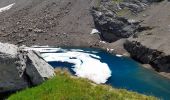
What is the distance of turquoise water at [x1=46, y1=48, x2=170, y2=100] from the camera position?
7244 centimetres

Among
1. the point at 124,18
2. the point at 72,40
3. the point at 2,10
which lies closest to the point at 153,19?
the point at 124,18

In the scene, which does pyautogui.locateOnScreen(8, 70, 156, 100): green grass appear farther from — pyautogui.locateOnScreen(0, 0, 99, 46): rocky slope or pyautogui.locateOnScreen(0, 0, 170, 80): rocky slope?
pyautogui.locateOnScreen(0, 0, 99, 46): rocky slope

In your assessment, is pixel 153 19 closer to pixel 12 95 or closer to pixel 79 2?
pixel 79 2

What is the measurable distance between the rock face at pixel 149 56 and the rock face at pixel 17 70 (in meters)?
70.8

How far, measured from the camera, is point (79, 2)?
142625mm

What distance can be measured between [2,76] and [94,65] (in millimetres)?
69285

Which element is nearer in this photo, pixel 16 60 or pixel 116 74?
pixel 16 60

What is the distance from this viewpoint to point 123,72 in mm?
89750

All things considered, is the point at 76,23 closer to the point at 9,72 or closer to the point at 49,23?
the point at 49,23

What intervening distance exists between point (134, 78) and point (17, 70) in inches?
2376

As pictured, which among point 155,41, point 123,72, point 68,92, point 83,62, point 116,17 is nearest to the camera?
point 68,92

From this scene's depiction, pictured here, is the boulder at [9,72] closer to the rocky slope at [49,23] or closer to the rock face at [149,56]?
the rock face at [149,56]

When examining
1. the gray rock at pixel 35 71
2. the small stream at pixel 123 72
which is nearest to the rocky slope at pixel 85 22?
the small stream at pixel 123 72

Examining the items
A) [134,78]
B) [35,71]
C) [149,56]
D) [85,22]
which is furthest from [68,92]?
[85,22]
